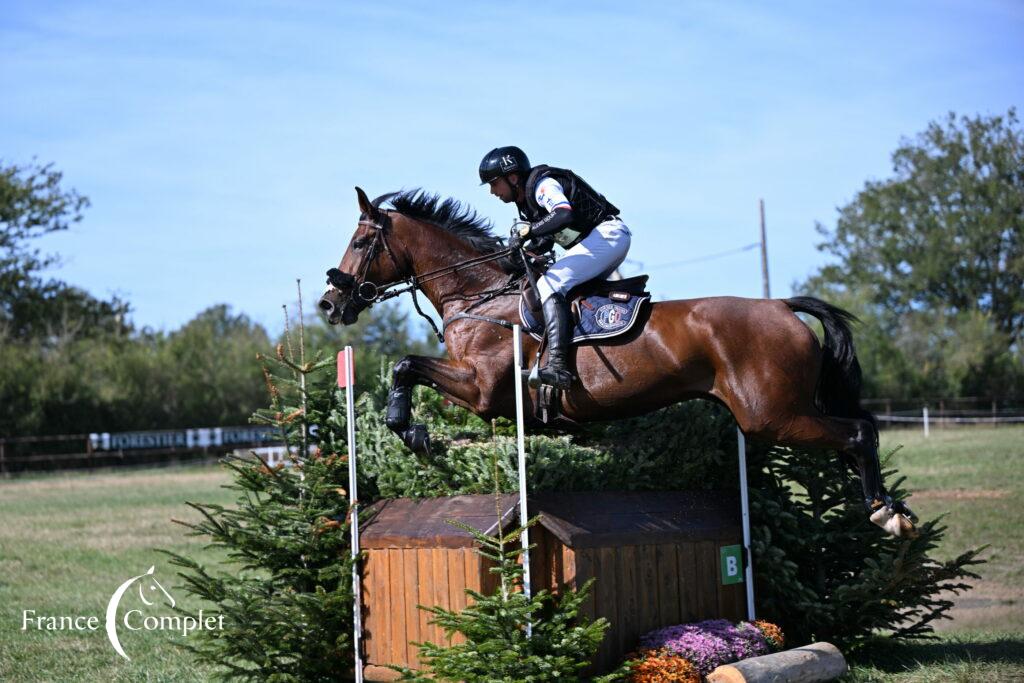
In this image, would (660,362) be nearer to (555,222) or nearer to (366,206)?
(555,222)

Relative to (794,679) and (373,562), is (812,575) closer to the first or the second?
(794,679)

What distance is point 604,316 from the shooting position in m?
5.98

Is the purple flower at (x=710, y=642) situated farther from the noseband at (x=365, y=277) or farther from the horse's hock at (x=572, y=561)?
the noseband at (x=365, y=277)

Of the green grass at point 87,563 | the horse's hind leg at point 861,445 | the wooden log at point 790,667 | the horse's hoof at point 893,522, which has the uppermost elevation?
the horse's hind leg at point 861,445

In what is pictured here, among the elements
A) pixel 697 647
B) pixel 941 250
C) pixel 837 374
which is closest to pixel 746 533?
pixel 697 647

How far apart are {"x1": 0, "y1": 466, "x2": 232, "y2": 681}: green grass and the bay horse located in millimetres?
2029

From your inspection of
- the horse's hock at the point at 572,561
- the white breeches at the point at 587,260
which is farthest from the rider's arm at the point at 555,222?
the horse's hock at the point at 572,561

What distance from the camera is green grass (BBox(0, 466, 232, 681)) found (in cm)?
759

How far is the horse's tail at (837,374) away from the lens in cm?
600

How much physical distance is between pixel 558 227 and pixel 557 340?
62 centimetres

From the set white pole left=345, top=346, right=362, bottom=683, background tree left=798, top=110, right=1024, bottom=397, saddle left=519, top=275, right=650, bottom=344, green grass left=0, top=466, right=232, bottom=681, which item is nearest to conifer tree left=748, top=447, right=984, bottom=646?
saddle left=519, top=275, right=650, bottom=344

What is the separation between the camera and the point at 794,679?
592 centimetres

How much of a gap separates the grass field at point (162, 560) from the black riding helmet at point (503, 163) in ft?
9.80

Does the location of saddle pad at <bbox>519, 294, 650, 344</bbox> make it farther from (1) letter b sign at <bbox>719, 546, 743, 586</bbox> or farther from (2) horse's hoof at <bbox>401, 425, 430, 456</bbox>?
(1) letter b sign at <bbox>719, 546, 743, 586</bbox>
